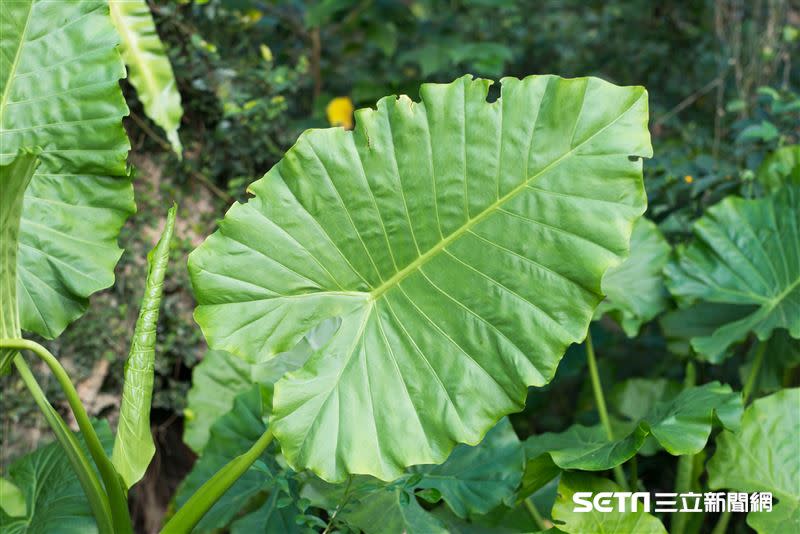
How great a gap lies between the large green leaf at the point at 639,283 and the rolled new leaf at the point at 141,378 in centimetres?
95

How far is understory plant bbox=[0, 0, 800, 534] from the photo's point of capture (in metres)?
1.02

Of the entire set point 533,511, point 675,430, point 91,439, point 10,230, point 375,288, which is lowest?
point 533,511

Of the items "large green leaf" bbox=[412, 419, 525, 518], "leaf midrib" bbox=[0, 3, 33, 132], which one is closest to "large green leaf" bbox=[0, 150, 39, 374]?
"leaf midrib" bbox=[0, 3, 33, 132]

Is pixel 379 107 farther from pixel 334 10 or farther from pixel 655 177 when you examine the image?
pixel 334 10

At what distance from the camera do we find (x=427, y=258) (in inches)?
43.6

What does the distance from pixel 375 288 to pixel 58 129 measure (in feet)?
1.95

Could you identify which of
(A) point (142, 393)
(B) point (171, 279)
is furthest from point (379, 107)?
(B) point (171, 279)

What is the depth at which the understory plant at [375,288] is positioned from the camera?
3.36ft

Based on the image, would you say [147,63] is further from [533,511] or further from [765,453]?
[765,453]

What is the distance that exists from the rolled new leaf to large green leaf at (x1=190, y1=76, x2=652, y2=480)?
0.07 m

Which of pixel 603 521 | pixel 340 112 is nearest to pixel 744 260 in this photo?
pixel 603 521

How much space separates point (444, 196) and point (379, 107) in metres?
0.15

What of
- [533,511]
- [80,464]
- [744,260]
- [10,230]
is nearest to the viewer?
[10,230]

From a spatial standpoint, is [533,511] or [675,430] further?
[533,511]
